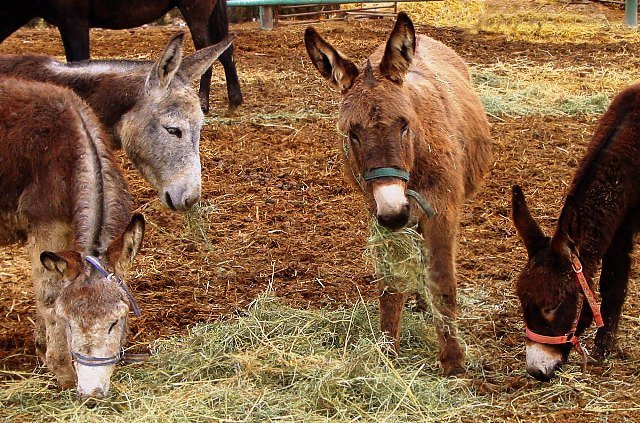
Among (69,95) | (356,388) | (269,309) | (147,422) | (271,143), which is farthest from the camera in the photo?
(271,143)

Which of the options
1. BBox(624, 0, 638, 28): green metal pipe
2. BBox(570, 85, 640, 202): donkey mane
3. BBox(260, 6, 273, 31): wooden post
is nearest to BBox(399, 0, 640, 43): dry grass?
BBox(624, 0, 638, 28): green metal pipe

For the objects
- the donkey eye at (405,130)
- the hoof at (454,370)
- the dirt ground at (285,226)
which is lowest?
the dirt ground at (285,226)

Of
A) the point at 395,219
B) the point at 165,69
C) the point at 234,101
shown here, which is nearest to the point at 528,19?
the point at 234,101

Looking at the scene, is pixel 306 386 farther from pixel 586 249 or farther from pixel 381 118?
pixel 586 249

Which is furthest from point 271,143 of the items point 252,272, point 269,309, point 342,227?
point 269,309

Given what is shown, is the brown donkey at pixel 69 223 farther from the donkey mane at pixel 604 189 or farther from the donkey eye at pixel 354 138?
the donkey mane at pixel 604 189

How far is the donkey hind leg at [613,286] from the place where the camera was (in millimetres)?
5262

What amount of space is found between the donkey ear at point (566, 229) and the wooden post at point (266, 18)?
1071cm

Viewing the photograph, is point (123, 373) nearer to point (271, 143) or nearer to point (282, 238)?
point (282, 238)

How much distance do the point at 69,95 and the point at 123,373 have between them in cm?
160

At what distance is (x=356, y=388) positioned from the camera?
4809mm

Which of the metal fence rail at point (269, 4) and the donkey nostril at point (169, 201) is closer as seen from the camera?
the donkey nostril at point (169, 201)

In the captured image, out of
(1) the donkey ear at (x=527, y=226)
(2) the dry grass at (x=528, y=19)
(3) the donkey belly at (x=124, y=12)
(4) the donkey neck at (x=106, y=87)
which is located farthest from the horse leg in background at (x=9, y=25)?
(2) the dry grass at (x=528, y=19)

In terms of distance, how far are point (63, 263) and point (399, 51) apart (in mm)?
1983
